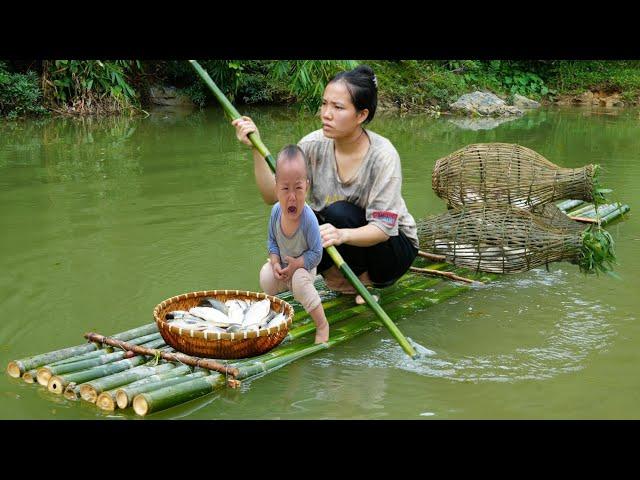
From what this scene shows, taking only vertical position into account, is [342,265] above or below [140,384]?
above

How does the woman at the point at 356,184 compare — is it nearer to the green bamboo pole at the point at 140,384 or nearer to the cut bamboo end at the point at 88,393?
the green bamboo pole at the point at 140,384

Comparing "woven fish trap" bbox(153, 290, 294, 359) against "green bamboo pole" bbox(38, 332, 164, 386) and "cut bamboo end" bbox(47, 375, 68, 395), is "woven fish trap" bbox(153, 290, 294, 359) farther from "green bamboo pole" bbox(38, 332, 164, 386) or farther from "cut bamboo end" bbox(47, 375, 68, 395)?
"cut bamboo end" bbox(47, 375, 68, 395)

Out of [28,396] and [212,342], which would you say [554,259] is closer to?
[212,342]

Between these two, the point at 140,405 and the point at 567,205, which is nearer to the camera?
the point at 140,405

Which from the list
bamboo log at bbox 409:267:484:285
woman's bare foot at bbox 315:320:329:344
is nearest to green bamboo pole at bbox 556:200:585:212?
bamboo log at bbox 409:267:484:285

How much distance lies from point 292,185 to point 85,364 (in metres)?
1.06

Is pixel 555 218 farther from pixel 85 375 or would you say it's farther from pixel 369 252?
pixel 85 375

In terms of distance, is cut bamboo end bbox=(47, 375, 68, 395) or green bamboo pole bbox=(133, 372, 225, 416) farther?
cut bamboo end bbox=(47, 375, 68, 395)

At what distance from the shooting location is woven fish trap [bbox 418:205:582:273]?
4211mm

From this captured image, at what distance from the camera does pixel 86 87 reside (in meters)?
12.4

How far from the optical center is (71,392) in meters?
2.91

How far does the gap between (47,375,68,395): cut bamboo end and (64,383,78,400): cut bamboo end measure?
0.03m

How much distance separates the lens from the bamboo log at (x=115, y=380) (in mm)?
2859

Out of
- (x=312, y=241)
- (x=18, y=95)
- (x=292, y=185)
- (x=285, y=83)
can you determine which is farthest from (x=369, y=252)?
(x=285, y=83)
